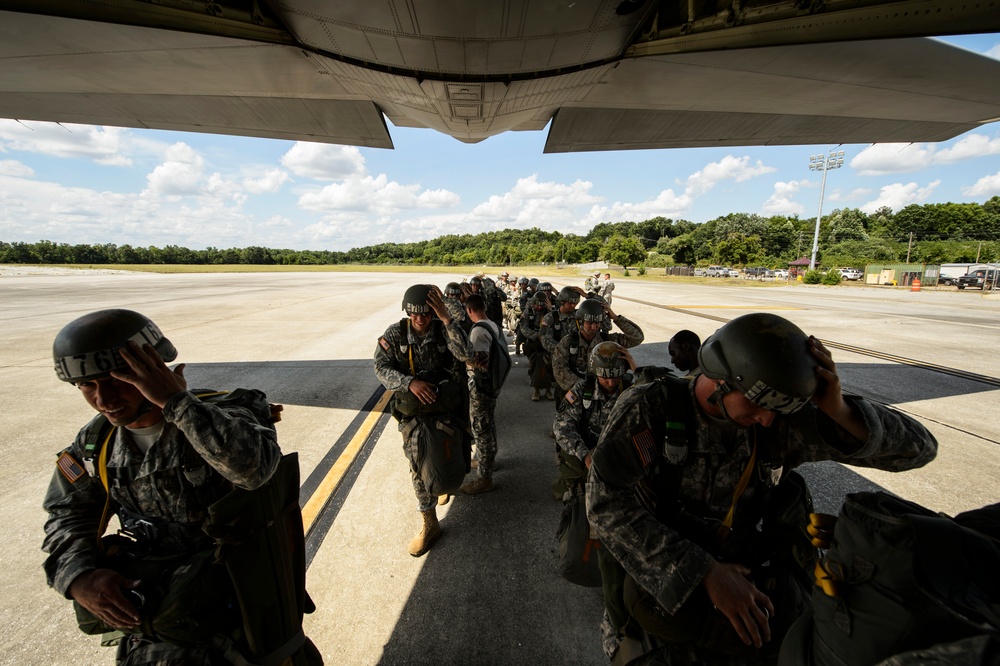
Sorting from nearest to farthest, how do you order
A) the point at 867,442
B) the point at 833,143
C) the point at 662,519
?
1. the point at 867,442
2. the point at 662,519
3. the point at 833,143

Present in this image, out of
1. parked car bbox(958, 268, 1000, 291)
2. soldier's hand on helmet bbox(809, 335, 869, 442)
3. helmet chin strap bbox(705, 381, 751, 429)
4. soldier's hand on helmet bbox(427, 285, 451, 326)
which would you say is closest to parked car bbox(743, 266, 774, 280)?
parked car bbox(958, 268, 1000, 291)

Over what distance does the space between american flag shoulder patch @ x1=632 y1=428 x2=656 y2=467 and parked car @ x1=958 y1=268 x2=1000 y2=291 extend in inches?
1963

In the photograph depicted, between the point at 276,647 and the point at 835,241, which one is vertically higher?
the point at 835,241

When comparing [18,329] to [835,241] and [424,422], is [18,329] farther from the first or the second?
[835,241]

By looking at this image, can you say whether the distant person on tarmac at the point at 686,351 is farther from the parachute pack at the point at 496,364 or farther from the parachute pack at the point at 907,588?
the parachute pack at the point at 907,588

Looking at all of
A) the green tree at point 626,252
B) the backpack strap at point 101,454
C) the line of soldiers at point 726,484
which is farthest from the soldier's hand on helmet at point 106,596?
the green tree at point 626,252

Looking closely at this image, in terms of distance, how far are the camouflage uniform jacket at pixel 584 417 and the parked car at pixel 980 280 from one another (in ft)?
161

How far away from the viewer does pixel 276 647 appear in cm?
161

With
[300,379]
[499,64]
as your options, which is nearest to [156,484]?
[499,64]

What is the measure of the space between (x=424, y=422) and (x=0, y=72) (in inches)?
274

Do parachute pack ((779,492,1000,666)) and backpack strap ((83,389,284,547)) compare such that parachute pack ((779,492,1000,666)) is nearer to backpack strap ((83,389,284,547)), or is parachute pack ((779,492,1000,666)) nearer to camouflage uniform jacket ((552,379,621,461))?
camouflage uniform jacket ((552,379,621,461))

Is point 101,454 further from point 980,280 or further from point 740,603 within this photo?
point 980,280

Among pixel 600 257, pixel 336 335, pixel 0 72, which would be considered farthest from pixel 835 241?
pixel 0 72

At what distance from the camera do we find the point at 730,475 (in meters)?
1.54
